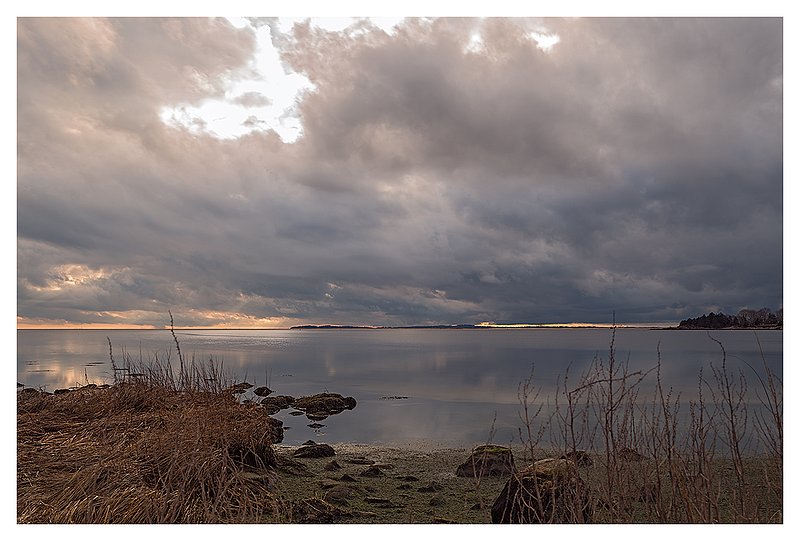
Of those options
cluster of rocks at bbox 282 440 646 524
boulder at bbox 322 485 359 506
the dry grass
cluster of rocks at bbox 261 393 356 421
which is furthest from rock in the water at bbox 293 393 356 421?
boulder at bbox 322 485 359 506

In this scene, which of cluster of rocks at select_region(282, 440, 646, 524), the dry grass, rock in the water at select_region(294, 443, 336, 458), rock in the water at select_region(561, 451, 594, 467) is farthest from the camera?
rock in the water at select_region(294, 443, 336, 458)

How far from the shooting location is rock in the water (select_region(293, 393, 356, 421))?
1202 centimetres

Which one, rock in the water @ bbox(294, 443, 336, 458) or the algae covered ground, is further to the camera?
rock in the water @ bbox(294, 443, 336, 458)

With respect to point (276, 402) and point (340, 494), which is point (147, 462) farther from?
point (276, 402)

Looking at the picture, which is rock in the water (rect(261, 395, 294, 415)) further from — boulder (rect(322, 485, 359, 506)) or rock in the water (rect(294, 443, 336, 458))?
boulder (rect(322, 485, 359, 506))

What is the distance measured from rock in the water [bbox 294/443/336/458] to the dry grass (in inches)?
44.7

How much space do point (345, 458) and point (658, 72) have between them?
6.01 meters

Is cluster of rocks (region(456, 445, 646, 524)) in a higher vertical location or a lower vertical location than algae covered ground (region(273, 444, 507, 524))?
higher

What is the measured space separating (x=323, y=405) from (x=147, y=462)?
7998 mm

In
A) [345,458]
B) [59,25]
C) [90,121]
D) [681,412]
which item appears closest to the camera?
[59,25]

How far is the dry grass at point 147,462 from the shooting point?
12.9 ft

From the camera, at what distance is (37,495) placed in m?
4.08
